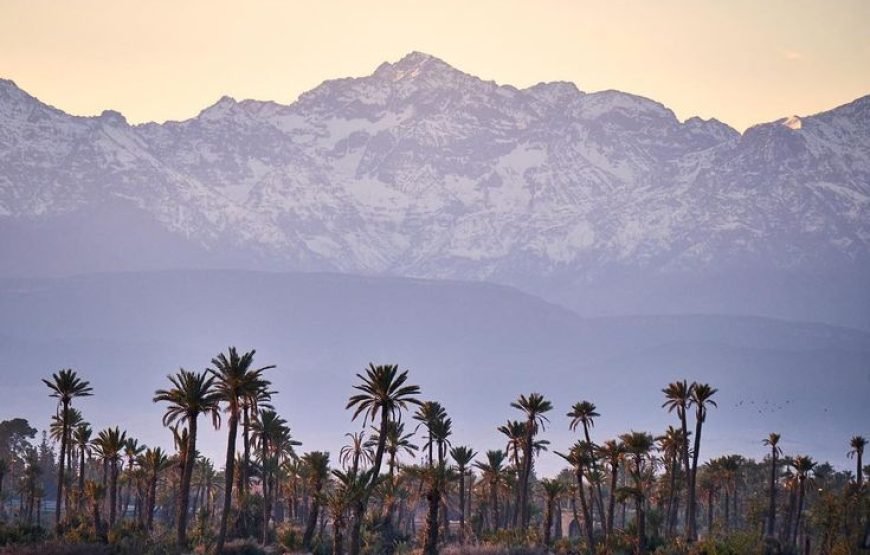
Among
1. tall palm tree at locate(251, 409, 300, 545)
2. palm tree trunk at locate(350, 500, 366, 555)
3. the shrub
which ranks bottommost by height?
the shrub

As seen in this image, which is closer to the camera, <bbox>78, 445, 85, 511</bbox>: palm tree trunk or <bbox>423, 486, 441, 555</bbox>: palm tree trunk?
<bbox>423, 486, 441, 555</bbox>: palm tree trunk

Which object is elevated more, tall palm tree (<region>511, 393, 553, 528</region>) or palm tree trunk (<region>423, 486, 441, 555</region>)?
tall palm tree (<region>511, 393, 553, 528</region>)

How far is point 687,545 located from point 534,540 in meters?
12.2

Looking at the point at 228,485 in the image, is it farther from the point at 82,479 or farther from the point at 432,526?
the point at 82,479

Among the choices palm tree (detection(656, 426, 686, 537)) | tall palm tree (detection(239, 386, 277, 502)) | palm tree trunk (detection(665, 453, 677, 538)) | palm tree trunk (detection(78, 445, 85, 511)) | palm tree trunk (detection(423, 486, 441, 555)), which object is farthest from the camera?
palm tree (detection(656, 426, 686, 537))

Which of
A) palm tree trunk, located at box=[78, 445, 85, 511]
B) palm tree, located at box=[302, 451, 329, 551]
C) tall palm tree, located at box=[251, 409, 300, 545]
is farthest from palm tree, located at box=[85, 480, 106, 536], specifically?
palm tree, located at box=[302, 451, 329, 551]

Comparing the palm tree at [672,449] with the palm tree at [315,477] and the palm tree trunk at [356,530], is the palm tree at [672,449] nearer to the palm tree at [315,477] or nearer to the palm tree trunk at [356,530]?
the palm tree at [315,477]

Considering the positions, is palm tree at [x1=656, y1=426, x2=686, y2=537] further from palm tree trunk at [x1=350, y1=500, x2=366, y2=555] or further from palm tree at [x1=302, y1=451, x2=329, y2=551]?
palm tree trunk at [x1=350, y1=500, x2=366, y2=555]

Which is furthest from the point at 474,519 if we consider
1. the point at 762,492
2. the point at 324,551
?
the point at 762,492

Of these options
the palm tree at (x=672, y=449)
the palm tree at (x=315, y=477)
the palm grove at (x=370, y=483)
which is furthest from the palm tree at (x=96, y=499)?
the palm tree at (x=672, y=449)

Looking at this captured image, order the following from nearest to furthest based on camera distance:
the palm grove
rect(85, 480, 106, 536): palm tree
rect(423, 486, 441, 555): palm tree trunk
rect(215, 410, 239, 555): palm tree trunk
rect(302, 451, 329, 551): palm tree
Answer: rect(215, 410, 239, 555): palm tree trunk → rect(423, 486, 441, 555): palm tree trunk → the palm grove → rect(302, 451, 329, 551): palm tree → rect(85, 480, 106, 536): palm tree

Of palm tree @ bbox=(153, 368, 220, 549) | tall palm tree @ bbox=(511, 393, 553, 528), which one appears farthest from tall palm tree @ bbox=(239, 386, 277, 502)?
tall palm tree @ bbox=(511, 393, 553, 528)

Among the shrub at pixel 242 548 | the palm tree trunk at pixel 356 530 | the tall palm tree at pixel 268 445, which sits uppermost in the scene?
the tall palm tree at pixel 268 445

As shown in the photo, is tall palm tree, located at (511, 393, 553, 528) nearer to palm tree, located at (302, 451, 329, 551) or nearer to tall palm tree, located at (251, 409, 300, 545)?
palm tree, located at (302, 451, 329, 551)
